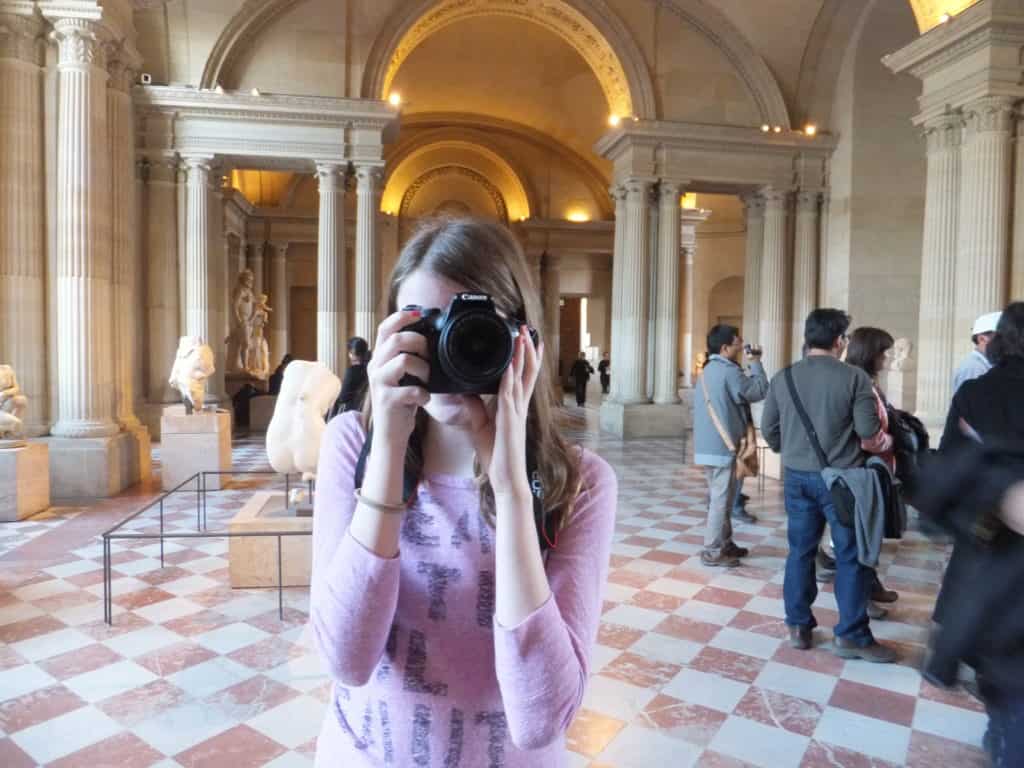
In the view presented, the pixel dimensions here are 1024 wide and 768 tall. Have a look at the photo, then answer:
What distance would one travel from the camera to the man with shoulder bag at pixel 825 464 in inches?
169

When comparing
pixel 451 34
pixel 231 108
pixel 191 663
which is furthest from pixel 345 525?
pixel 451 34

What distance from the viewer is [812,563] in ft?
14.7

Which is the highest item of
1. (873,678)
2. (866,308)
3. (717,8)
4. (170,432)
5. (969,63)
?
(717,8)

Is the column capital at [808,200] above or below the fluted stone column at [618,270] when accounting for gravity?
above

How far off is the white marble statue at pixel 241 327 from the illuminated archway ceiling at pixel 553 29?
6124mm

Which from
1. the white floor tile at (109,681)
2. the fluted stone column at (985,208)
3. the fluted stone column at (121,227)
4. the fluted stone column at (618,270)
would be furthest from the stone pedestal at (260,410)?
the fluted stone column at (985,208)

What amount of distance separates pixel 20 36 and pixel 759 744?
10.6m

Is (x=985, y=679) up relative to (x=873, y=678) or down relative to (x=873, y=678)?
up

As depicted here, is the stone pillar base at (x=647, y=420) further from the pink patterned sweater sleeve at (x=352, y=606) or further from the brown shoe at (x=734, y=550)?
the pink patterned sweater sleeve at (x=352, y=606)

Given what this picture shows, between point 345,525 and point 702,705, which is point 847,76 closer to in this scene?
point 702,705

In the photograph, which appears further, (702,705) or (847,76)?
(847,76)

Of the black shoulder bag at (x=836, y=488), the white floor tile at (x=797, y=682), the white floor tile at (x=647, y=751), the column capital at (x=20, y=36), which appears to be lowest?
the white floor tile at (x=647, y=751)

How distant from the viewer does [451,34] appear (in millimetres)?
19641

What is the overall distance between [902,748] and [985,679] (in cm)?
227
